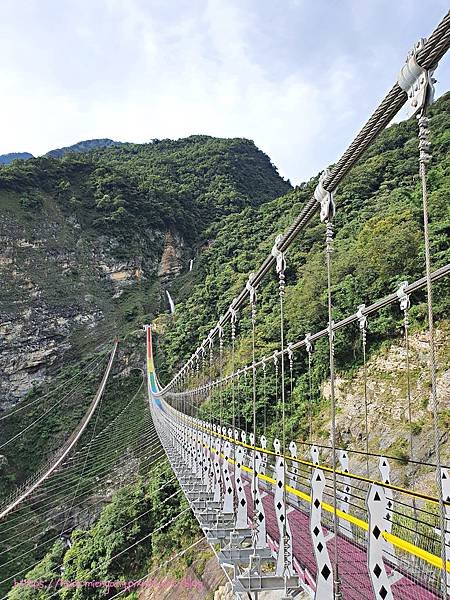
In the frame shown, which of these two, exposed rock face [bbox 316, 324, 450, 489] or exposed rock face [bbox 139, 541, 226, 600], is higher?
exposed rock face [bbox 316, 324, 450, 489]

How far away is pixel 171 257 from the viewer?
3250 cm

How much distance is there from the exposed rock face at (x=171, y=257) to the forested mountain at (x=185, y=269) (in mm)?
83

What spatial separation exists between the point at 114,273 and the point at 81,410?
33.9 feet

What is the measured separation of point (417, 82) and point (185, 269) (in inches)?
1219

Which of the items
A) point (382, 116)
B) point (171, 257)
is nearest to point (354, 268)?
Result: point (382, 116)

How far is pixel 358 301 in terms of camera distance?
11.0 metres

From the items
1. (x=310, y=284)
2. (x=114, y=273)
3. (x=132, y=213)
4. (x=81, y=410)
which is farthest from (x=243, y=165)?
(x=310, y=284)

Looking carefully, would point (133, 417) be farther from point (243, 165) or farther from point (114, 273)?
point (243, 165)

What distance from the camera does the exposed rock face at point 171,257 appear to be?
103 ft

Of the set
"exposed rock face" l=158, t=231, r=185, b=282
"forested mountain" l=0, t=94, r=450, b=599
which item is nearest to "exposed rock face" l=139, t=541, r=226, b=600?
"forested mountain" l=0, t=94, r=450, b=599

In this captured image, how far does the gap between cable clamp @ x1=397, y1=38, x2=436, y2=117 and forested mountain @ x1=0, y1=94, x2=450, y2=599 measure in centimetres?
646

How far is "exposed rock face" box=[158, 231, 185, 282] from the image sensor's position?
103ft

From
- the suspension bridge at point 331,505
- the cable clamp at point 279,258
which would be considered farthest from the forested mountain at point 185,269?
the cable clamp at point 279,258

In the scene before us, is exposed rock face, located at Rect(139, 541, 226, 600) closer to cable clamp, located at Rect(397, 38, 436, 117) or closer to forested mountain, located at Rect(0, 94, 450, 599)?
forested mountain, located at Rect(0, 94, 450, 599)
